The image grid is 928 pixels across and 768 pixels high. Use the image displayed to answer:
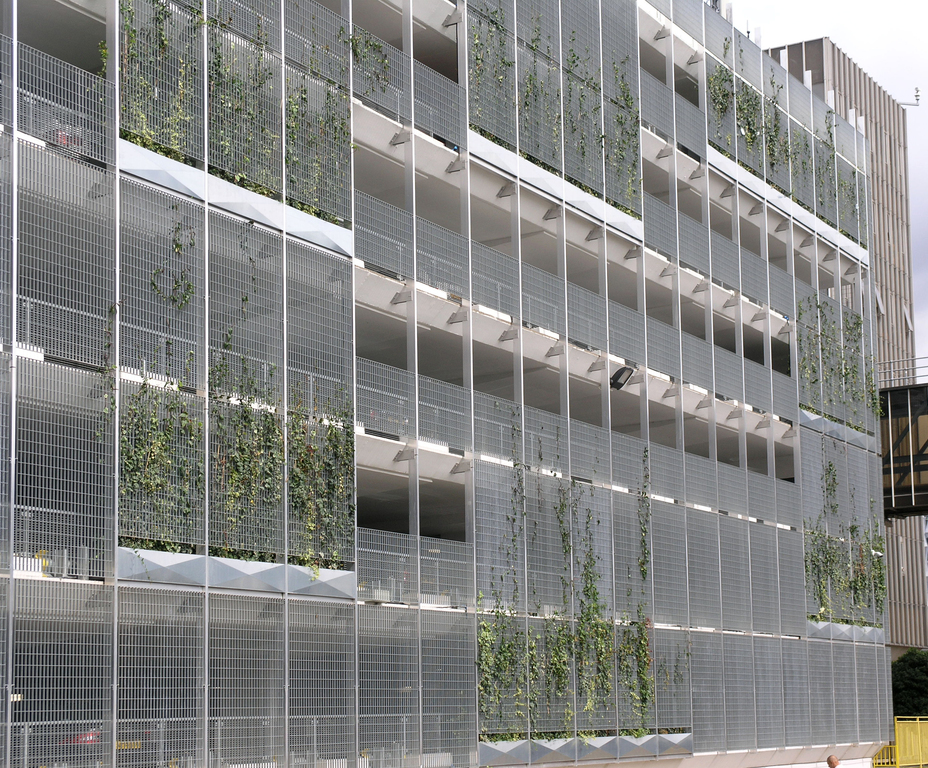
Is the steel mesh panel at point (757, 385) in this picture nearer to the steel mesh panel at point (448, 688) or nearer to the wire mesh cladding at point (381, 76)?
the steel mesh panel at point (448, 688)

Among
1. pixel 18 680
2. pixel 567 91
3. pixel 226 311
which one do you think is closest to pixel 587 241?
pixel 567 91

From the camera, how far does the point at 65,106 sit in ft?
57.3

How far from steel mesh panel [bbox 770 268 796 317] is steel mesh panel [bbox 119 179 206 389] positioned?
22.0 m

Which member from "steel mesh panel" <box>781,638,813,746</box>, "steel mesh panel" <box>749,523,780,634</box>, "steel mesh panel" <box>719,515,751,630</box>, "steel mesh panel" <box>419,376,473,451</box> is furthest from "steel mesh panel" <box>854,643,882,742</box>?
"steel mesh panel" <box>419,376,473,451</box>

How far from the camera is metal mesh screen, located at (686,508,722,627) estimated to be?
30.6 m

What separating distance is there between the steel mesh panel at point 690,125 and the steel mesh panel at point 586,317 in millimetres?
6630

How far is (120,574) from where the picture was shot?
1684 centimetres

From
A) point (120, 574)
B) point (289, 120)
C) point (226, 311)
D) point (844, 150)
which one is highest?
point (844, 150)

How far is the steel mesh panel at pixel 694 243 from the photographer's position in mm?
33031

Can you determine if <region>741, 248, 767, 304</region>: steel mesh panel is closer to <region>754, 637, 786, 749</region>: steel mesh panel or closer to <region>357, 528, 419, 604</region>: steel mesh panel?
<region>754, 637, 786, 749</region>: steel mesh panel

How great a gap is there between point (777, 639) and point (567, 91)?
605 inches

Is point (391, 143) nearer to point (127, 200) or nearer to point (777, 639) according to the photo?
point (127, 200)

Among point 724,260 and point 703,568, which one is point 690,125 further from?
point 703,568

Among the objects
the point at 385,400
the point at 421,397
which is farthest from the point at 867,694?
the point at 385,400
